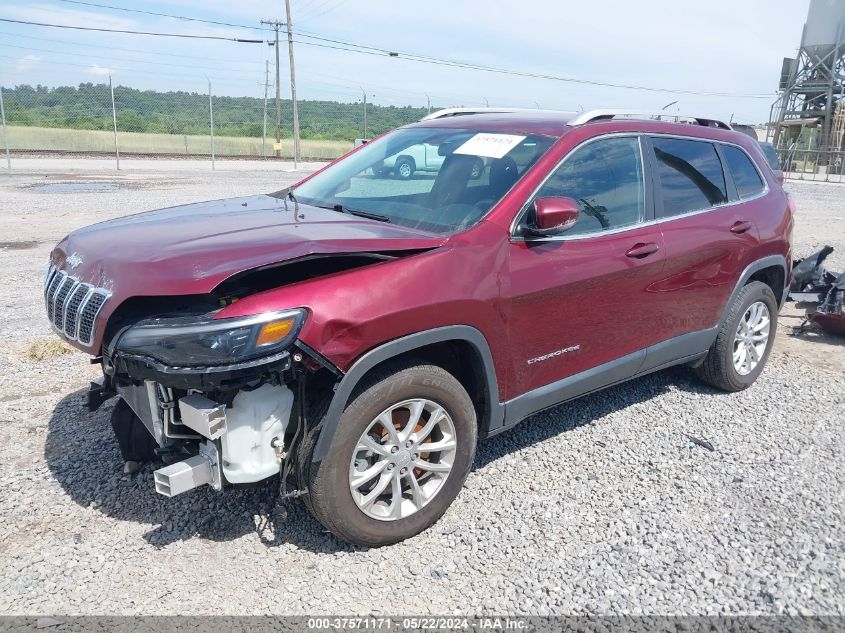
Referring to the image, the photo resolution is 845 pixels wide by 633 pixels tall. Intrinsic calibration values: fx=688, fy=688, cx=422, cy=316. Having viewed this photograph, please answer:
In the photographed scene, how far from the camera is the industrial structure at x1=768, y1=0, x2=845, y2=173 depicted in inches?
1740

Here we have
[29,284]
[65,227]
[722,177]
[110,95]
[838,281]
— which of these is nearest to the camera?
[722,177]

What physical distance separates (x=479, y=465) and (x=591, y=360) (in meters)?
0.88

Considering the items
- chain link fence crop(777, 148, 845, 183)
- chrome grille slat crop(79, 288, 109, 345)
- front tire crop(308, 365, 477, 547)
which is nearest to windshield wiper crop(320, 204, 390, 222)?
front tire crop(308, 365, 477, 547)

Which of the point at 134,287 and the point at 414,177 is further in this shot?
the point at 414,177

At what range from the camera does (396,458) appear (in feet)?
10.3

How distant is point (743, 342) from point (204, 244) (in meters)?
4.01

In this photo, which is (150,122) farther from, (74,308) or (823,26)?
(823,26)

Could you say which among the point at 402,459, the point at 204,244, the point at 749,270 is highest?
the point at 204,244

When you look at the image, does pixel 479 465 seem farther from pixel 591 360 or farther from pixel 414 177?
pixel 414 177

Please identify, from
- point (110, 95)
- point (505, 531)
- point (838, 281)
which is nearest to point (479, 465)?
point (505, 531)

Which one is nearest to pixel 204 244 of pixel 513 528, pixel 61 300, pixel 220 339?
pixel 220 339

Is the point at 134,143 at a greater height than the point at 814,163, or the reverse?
the point at 814,163

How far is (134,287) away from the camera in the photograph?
278 centimetres

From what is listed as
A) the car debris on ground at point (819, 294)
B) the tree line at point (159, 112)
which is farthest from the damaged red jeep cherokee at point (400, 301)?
the tree line at point (159, 112)
